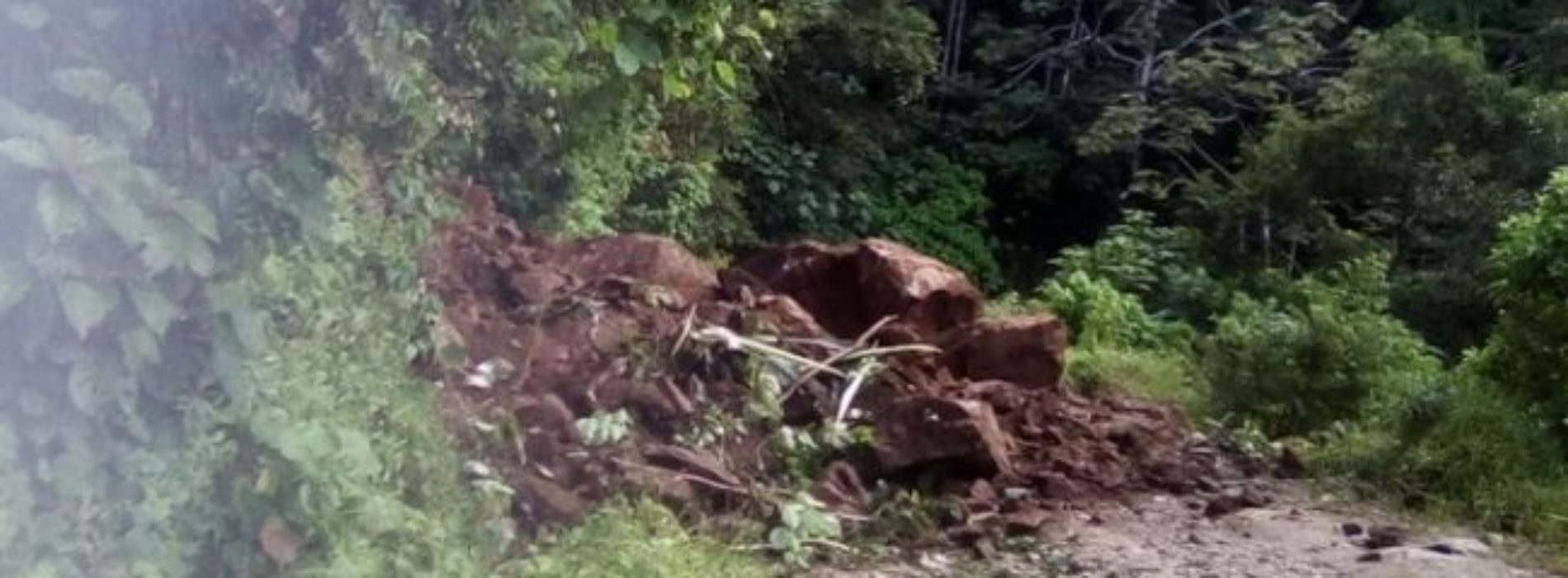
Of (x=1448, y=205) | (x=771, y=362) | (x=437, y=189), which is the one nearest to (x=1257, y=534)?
(x=771, y=362)

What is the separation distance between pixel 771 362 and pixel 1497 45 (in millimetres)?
11657

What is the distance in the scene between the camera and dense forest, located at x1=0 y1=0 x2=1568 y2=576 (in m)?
3.11

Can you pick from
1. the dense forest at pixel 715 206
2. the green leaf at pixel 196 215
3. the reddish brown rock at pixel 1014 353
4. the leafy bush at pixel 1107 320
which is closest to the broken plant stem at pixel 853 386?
the reddish brown rock at pixel 1014 353

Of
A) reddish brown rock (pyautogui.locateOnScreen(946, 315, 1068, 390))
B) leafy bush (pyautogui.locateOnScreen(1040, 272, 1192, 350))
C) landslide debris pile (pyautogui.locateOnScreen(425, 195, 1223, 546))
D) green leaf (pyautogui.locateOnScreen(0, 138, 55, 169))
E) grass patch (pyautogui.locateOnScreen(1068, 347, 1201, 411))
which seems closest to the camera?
green leaf (pyautogui.locateOnScreen(0, 138, 55, 169))

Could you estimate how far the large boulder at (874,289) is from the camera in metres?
8.42

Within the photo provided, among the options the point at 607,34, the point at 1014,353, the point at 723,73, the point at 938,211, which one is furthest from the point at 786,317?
the point at 938,211

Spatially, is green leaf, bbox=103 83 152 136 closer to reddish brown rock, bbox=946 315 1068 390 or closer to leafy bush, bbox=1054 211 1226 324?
reddish brown rock, bbox=946 315 1068 390

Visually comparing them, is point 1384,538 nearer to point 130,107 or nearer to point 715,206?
point 130,107

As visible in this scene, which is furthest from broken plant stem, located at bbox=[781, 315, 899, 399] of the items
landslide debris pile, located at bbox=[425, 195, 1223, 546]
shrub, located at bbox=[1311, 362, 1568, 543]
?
shrub, located at bbox=[1311, 362, 1568, 543]

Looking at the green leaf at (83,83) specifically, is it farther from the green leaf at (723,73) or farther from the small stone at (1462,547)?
the small stone at (1462,547)

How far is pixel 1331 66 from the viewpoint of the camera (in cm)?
1791

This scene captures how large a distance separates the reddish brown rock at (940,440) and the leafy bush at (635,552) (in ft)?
3.20

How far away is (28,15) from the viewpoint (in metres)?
2.91

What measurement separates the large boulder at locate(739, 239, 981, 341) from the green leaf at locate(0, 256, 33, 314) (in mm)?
5403
